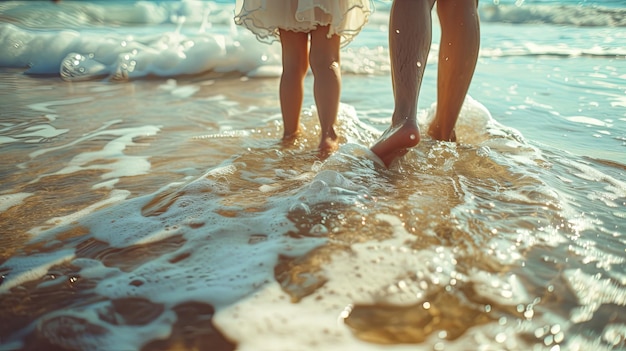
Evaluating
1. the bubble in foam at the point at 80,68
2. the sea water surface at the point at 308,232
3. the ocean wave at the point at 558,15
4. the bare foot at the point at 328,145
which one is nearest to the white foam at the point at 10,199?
the sea water surface at the point at 308,232

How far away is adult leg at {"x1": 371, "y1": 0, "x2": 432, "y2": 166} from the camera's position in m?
1.82

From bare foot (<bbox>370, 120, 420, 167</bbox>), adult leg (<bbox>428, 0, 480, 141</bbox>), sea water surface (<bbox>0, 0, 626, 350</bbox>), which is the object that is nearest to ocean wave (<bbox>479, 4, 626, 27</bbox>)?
sea water surface (<bbox>0, 0, 626, 350</bbox>)

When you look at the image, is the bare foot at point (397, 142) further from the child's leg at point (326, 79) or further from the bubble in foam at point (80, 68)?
the bubble in foam at point (80, 68)

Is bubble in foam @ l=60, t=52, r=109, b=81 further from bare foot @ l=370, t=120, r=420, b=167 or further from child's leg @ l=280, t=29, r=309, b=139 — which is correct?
bare foot @ l=370, t=120, r=420, b=167

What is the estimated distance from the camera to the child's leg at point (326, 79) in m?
2.22

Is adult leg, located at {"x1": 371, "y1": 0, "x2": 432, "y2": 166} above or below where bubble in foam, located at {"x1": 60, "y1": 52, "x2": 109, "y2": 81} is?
above

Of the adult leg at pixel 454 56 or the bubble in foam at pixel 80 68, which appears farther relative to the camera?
the bubble in foam at pixel 80 68

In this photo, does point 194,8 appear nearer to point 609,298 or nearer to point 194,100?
point 194,100

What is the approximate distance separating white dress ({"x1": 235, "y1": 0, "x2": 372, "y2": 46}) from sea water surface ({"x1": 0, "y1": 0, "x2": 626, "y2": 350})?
57cm

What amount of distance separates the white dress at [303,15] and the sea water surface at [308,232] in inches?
22.4

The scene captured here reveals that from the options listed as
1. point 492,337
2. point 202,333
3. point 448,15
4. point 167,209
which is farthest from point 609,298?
point 448,15

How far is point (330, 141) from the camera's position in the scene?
88.3 inches

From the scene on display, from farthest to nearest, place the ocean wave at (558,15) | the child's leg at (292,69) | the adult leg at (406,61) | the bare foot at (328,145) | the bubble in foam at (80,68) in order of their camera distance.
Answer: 1. the ocean wave at (558,15)
2. the bubble in foam at (80,68)
3. the child's leg at (292,69)
4. the bare foot at (328,145)
5. the adult leg at (406,61)

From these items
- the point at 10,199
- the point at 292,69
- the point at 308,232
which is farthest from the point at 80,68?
the point at 308,232
